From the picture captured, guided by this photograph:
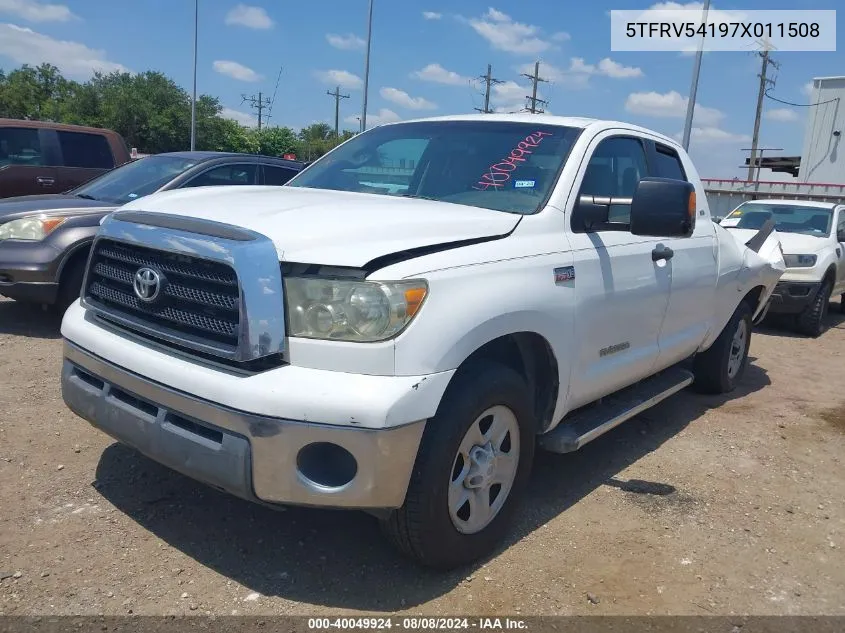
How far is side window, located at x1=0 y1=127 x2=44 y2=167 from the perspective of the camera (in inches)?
360

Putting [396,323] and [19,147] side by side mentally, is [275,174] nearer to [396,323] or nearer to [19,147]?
[19,147]

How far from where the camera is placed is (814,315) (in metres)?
8.81

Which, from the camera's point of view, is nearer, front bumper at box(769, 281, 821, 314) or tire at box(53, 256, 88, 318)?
tire at box(53, 256, 88, 318)

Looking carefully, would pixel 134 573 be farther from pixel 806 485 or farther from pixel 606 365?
pixel 806 485

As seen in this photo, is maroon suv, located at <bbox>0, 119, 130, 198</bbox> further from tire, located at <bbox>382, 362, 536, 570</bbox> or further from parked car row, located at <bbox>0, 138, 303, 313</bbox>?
tire, located at <bbox>382, 362, 536, 570</bbox>

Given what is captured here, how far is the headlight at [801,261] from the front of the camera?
29.0ft

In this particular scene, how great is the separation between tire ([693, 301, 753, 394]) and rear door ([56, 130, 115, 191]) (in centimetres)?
803

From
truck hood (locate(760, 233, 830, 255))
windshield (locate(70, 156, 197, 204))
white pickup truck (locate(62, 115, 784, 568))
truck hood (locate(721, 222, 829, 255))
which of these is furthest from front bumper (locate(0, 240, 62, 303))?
truck hood (locate(760, 233, 830, 255))

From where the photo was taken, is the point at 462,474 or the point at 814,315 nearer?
the point at 462,474

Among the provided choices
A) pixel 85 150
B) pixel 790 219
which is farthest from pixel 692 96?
pixel 85 150

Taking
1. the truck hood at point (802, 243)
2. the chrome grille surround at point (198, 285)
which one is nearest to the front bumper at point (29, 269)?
the chrome grille surround at point (198, 285)

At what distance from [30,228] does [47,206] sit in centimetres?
30

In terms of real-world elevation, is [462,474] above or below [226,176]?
below

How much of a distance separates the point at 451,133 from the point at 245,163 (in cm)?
382
